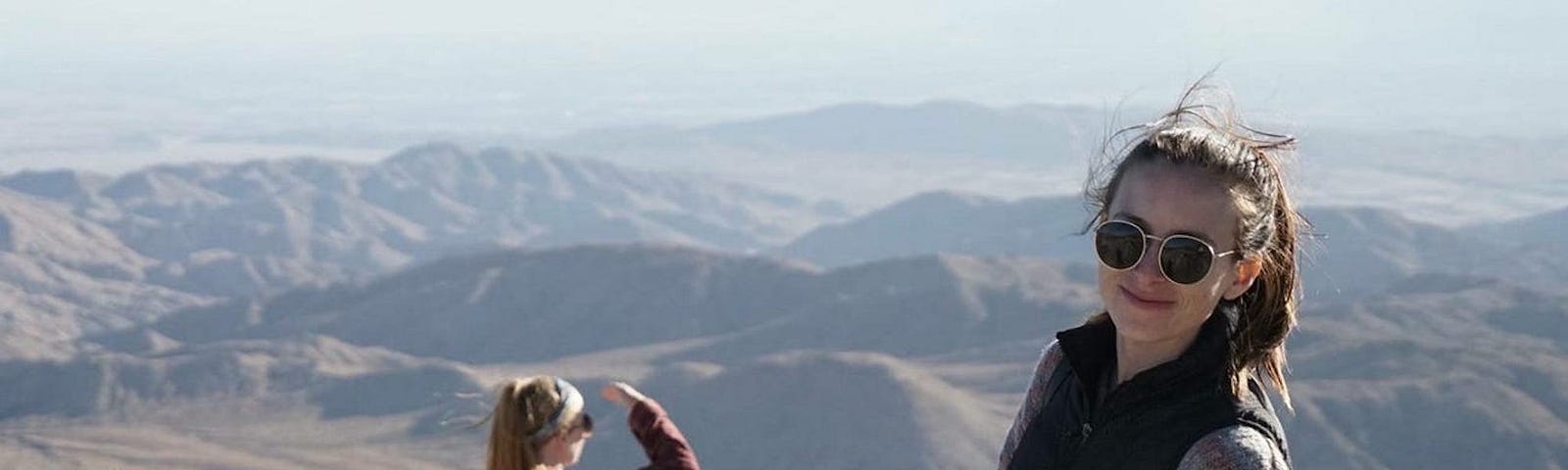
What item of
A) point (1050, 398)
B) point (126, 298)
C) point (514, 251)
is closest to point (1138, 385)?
point (1050, 398)

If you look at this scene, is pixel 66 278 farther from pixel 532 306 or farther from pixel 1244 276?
pixel 1244 276

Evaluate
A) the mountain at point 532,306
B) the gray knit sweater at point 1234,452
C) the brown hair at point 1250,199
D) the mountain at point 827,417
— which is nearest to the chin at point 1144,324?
the brown hair at point 1250,199

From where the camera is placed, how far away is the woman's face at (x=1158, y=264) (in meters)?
3.37

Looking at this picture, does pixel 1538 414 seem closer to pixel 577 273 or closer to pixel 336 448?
pixel 336 448

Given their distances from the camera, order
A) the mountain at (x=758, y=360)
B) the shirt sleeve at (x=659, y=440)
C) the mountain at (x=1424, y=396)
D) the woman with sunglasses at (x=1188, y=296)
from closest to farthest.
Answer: the woman with sunglasses at (x=1188, y=296)
the shirt sleeve at (x=659, y=440)
the mountain at (x=1424, y=396)
the mountain at (x=758, y=360)

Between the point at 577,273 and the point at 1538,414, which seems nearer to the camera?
the point at 1538,414

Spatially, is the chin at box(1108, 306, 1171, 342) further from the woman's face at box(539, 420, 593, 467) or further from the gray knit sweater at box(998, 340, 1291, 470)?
the woman's face at box(539, 420, 593, 467)

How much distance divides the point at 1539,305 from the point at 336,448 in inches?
2463

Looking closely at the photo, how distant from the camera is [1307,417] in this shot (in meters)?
74.5

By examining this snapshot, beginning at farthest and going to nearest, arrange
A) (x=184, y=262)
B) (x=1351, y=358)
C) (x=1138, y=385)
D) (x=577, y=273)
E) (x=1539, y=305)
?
(x=184, y=262), (x=577, y=273), (x=1539, y=305), (x=1351, y=358), (x=1138, y=385)

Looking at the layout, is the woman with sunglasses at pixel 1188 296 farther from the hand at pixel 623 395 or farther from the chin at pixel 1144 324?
the hand at pixel 623 395

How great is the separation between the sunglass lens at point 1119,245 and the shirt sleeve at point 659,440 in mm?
2638

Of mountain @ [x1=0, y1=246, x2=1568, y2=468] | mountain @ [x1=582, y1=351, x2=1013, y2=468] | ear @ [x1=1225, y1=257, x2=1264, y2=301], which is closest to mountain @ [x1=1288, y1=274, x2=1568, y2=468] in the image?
mountain @ [x1=0, y1=246, x2=1568, y2=468]

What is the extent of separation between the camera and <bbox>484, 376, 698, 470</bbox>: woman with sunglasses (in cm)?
577
